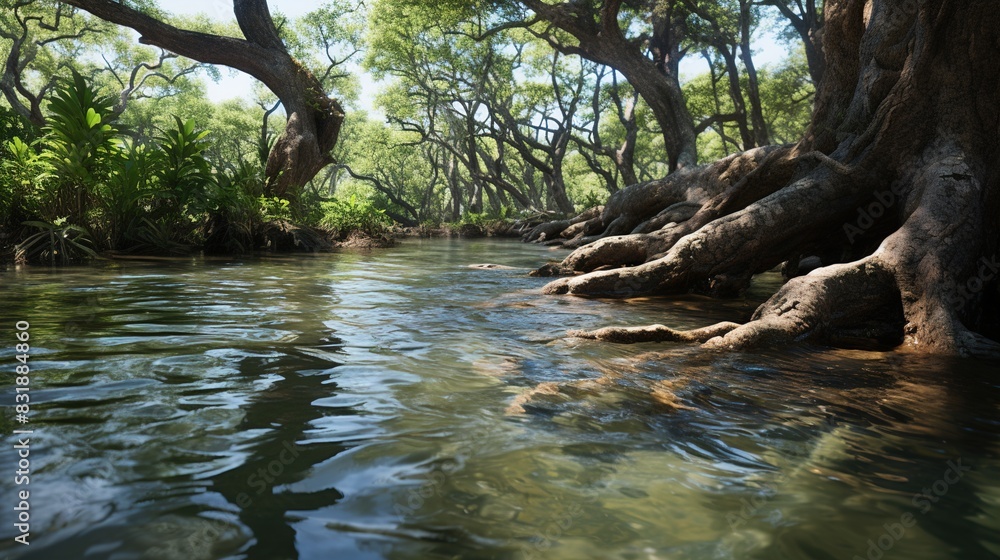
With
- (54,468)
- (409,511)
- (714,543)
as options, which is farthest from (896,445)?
(54,468)

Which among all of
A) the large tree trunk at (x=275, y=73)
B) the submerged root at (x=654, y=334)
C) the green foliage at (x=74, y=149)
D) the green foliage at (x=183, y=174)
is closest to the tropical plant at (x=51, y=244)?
the green foliage at (x=74, y=149)

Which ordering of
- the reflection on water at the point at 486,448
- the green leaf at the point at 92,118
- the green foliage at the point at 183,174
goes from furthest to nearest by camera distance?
the green foliage at the point at 183,174
the green leaf at the point at 92,118
the reflection on water at the point at 486,448

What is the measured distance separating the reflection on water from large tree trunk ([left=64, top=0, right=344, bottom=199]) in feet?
39.0

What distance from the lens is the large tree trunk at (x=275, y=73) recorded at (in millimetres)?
15281

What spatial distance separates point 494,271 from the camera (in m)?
10.2

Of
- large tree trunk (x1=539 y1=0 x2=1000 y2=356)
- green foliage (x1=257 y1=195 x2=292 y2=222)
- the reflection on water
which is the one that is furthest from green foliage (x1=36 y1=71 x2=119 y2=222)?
large tree trunk (x1=539 y1=0 x2=1000 y2=356)

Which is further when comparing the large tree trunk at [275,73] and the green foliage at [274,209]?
the large tree trunk at [275,73]

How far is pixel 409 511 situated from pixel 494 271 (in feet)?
27.8

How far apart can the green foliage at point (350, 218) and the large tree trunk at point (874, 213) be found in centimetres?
1032

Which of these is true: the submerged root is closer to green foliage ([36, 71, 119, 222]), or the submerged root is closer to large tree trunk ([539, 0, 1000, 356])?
large tree trunk ([539, 0, 1000, 356])

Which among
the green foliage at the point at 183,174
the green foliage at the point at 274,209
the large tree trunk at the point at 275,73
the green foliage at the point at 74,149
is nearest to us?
the green foliage at the point at 74,149

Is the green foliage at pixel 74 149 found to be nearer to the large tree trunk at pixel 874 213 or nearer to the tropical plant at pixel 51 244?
the tropical plant at pixel 51 244

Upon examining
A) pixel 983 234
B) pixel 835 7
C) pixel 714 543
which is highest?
pixel 835 7

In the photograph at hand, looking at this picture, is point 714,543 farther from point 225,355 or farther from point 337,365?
point 225,355
